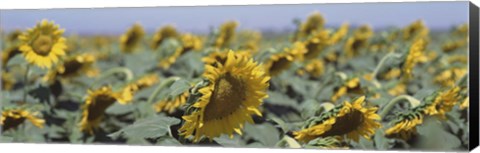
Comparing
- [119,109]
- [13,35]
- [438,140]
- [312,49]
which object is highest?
[13,35]

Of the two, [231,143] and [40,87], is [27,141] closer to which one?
[40,87]

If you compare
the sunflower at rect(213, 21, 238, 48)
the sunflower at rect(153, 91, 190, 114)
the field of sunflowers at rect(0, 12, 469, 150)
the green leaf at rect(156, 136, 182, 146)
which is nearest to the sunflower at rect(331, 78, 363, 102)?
the field of sunflowers at rect(0, 12, 469, 150)

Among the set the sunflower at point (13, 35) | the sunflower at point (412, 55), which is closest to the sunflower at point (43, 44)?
the sunflower at point (13, 35)

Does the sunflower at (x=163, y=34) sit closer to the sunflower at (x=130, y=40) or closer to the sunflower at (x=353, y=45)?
the sunflower at (x=130, y=40)

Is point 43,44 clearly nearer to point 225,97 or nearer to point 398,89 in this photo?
point 225,97

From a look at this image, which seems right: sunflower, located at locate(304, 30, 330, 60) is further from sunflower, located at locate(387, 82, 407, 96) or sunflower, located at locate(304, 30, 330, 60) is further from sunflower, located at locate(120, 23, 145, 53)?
sunflower, located at locate(120, 23, 145, 53)

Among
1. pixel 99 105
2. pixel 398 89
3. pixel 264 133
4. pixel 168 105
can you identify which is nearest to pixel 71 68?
pixel 99 105

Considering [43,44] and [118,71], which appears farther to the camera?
[118,71]

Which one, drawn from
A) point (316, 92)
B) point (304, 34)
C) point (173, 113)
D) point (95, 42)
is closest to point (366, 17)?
point (304, 34)
